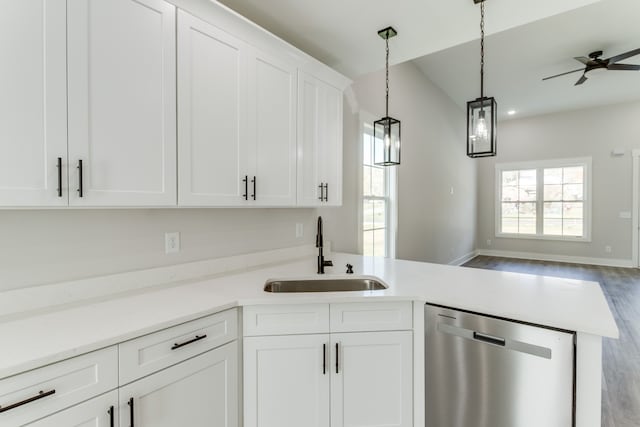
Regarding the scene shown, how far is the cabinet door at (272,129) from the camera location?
1842 mm

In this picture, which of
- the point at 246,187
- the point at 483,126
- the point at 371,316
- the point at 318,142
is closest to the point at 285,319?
the point at 371,316

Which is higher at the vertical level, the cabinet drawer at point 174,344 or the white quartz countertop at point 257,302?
the white quartz countertop at point 257,302

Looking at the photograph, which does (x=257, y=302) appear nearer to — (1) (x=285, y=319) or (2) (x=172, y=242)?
(1) (x=285, y=319)

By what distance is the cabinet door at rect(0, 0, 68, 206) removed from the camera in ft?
3.35

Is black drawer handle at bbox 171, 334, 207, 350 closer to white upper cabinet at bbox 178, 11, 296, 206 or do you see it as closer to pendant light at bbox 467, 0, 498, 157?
white upper cabinet at bbox 178, 11, 296, 206

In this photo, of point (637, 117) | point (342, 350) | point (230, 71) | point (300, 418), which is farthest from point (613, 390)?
point (637, 117)

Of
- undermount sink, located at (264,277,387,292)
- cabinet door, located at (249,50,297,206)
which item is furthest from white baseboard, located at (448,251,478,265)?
cabinet door, located at (249,50,297,206)

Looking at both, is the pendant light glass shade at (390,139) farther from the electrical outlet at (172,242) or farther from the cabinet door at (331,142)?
the electrical outlet at (172,242)

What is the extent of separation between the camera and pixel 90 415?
1.00m

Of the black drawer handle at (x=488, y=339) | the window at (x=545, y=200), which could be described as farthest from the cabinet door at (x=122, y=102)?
the window at (x=545, y=200)

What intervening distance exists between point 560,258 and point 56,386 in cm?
889

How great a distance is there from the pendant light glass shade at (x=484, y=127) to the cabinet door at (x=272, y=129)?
1118 millimetres

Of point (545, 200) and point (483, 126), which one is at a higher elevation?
point (483, 126)

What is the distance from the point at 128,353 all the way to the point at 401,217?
3512 mm
